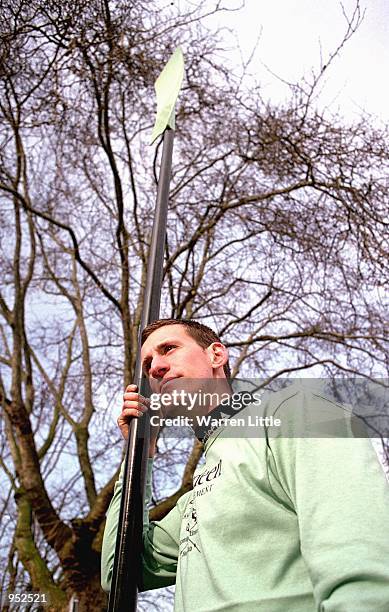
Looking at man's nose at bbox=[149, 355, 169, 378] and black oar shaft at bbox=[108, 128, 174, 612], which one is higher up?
man's nose at bbox=[149, 355, 169, 378]

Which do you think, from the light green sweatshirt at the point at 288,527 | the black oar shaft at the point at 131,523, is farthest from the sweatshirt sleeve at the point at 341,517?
the black oar shaft at the point at 131,523

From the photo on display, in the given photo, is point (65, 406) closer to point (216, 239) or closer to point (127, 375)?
point (127, 375)

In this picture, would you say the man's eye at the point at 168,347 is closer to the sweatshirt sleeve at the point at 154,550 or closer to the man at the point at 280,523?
the man at the point at 280,523

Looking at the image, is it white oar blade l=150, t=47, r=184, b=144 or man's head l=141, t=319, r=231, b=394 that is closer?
man's head l=141, t=319, r=231, b=394

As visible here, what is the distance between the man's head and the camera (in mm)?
959

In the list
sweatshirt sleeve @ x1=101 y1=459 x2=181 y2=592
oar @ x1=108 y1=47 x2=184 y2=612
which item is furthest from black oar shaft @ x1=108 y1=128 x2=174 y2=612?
sweatshirt sleeve @ x1=101 y1=459 x2=181 y2=592

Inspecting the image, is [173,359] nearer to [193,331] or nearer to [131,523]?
[193,331]

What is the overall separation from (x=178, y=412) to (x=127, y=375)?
191 cm

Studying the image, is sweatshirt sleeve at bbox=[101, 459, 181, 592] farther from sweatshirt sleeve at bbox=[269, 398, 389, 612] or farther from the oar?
sweatshirt sleeve at bbox=[269, 398, 389, 612]

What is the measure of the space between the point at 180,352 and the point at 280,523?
344mm

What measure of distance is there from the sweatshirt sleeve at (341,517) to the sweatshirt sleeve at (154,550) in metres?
0.31

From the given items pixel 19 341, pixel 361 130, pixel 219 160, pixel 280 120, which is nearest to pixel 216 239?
pixel 219 160

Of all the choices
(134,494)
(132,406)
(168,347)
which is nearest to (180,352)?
(168,347)

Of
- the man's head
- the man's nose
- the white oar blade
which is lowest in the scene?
the man's nose
